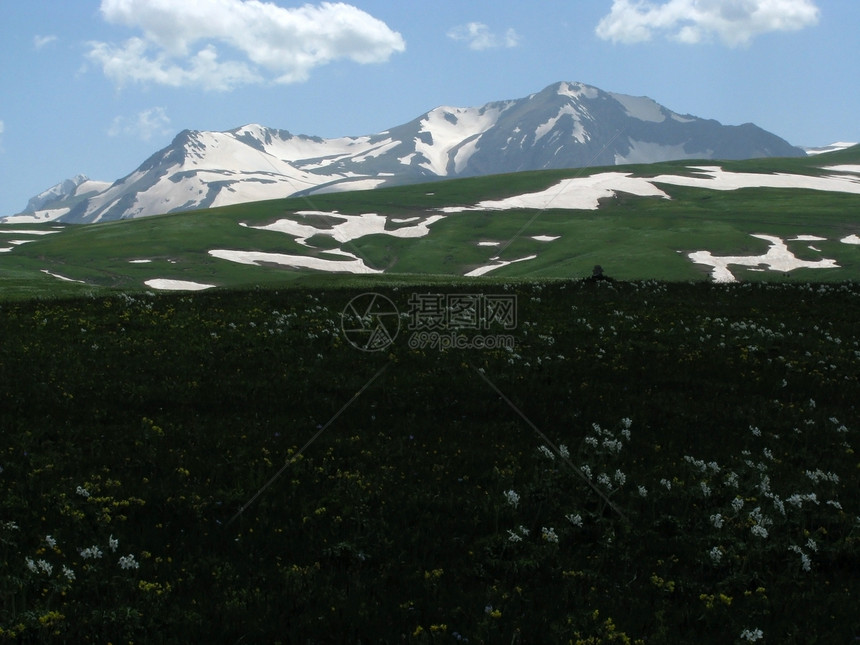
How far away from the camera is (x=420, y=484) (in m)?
13.6

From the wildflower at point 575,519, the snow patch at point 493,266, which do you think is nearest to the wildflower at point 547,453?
the wildflower at point 575,519

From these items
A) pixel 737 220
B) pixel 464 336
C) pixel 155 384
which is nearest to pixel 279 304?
pixel 464 336

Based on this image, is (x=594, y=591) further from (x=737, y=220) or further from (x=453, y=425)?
(x=737, y=220)

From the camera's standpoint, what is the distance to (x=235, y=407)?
17.6 meters

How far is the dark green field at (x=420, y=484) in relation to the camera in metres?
9.36

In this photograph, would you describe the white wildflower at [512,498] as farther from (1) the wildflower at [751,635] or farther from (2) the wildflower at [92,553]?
(2) the wildflower at [92,553]

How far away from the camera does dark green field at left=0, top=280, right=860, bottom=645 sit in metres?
9.36

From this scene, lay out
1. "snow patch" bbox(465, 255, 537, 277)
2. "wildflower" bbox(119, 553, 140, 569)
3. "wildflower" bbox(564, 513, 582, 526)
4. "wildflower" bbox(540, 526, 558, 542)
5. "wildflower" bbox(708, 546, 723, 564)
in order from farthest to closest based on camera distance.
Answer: "snow patch" bbox(465, 255, 537, 277)
"wildflower" bbox(564, 513, 582, 526)
"wildflower" bbox(540, 526, 558, 542)
"wildflower" bbox(708, 546, 723, 564)
"wildflower" bbox(119, 553, 140, 569)

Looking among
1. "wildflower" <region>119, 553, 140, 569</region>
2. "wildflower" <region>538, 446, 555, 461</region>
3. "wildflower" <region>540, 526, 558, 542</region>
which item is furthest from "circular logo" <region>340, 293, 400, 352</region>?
"wildflower" <region>119, 553, 140, 569</region>

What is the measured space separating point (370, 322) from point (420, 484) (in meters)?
13.1

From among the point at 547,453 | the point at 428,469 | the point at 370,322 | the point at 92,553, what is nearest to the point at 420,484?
the point at 428,469

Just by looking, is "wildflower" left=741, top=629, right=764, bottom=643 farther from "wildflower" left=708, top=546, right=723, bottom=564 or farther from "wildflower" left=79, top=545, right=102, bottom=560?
"wildflower" left=79, top=545, right=102, bottom=560

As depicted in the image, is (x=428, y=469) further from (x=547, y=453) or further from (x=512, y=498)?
(x=547, y=453)

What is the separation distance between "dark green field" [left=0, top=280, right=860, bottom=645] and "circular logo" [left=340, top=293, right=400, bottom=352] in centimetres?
32
